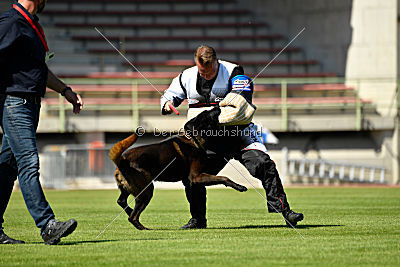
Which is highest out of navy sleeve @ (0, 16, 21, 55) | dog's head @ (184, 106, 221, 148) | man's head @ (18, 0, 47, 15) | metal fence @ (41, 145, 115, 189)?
man's head @ (18, 0, 47, 15)

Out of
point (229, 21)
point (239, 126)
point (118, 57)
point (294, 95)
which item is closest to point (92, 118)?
point (118, 57)

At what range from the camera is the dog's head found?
6.49 meters

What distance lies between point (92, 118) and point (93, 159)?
2263 millimetres

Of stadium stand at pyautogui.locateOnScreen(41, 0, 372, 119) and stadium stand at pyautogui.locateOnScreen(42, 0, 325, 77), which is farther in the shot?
stadium stand at pyautogui.locateOnScreen(42, 0, 325, 77)

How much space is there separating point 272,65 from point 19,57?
19529mm

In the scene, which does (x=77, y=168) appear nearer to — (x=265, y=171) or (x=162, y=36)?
(x=162, y=36)

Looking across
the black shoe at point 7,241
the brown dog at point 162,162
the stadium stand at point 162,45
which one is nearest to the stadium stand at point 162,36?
the stadium stand at point 162,45

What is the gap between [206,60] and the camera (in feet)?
20.9

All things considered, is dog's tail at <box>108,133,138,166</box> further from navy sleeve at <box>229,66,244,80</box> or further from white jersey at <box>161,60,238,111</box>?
navy sleeve at <box>229,66,244,80</box>

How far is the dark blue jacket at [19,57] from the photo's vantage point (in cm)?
517

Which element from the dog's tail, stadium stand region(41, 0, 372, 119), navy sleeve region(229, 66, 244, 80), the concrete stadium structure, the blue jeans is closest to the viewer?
the blue jeans

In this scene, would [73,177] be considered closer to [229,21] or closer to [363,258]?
[229,21]

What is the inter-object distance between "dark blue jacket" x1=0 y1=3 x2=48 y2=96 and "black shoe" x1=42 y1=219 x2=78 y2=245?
39.3 inches

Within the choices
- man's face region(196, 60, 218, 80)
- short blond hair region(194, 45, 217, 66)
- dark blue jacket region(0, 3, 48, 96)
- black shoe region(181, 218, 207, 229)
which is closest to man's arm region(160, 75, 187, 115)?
man's face region(196, 60, 218, 80)
